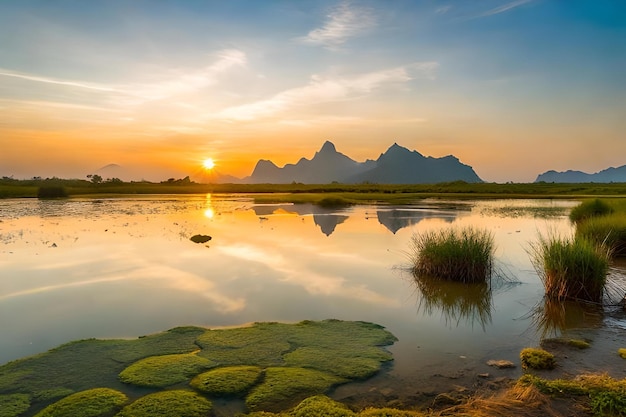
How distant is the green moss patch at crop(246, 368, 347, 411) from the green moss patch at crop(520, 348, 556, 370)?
3667 millimetres

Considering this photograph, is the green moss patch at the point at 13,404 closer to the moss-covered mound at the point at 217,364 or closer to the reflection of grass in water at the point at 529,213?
the moss-covered mound at the point at 217,364

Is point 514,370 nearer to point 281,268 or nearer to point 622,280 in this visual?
point 622,280

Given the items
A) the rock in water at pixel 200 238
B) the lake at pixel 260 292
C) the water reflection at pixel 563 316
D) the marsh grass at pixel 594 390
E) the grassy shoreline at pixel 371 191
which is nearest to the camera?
the marsh grass at pixel 594 390

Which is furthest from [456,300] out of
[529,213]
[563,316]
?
[529,213]

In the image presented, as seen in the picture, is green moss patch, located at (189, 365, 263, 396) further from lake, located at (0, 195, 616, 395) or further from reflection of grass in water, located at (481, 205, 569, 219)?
reflection of grass in water, located at (481, 205, 569, 219)

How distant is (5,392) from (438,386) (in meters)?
7.32

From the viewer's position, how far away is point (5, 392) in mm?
7043

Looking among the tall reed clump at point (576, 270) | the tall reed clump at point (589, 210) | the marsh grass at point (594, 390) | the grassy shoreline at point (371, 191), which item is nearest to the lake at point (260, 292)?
the tall reed clump at point (576, 270)

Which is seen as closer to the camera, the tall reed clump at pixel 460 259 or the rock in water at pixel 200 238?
the tall reed clump at pixel 460 259

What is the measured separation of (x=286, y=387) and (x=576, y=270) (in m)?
9.86

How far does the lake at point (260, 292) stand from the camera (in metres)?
9.77

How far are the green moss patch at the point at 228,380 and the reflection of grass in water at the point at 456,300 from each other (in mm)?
5828

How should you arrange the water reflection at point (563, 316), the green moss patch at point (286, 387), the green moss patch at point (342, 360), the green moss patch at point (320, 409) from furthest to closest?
the water reflection at point (563, 316)
the green moss patch at point (342, 360)
the green moss patch at point (286, 387)
the green moss patch at point (320, 409)

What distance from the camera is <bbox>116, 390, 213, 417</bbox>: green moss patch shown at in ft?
21.1
